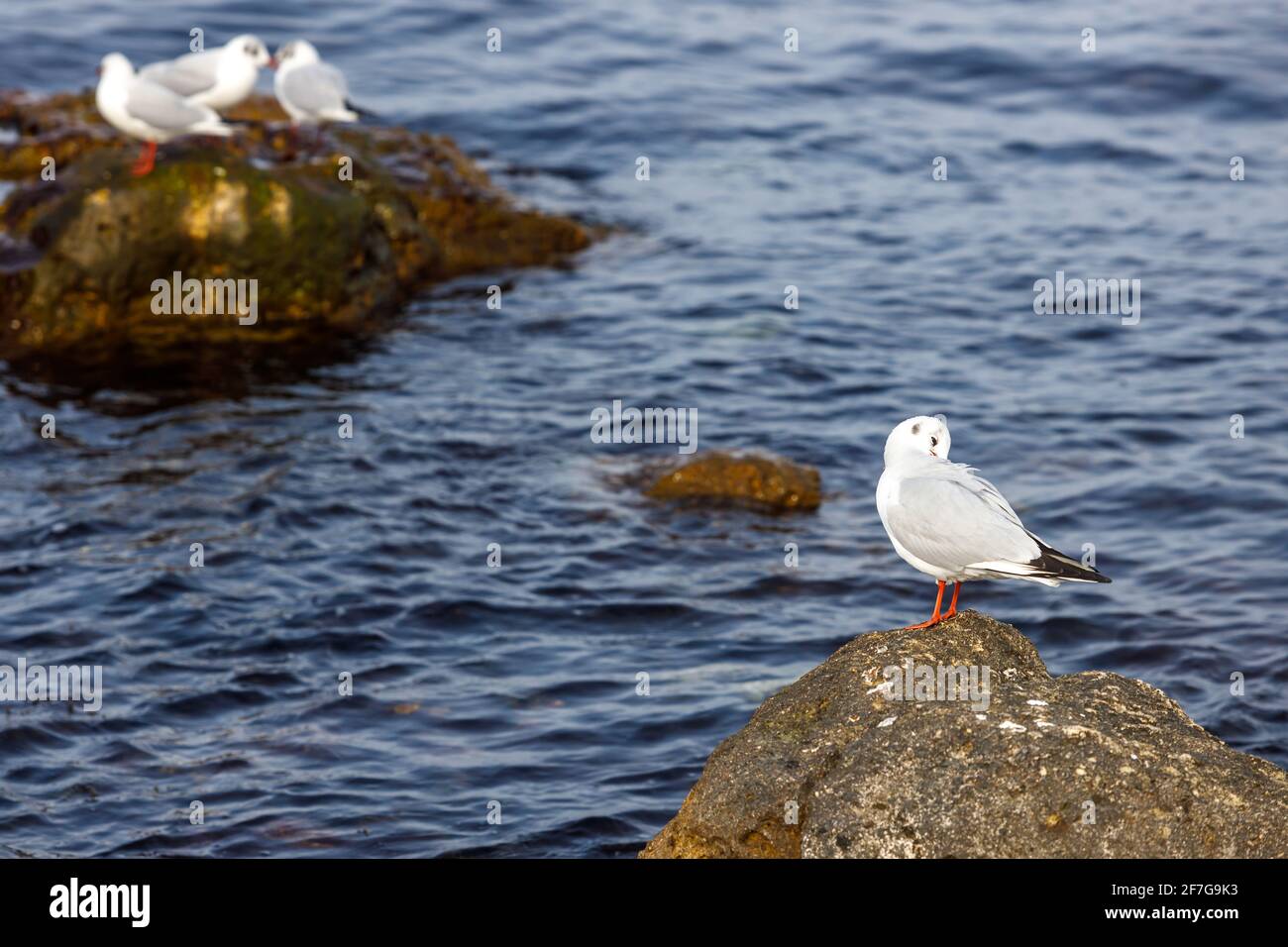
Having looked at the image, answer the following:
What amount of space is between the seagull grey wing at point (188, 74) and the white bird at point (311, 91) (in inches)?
63.4

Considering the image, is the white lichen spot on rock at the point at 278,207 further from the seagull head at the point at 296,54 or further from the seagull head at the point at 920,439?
the seagull head at the point at 920,439

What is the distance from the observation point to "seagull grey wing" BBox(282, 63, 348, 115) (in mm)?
17781

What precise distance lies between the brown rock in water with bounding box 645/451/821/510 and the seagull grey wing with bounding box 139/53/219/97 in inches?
257

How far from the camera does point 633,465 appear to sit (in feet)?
44.7

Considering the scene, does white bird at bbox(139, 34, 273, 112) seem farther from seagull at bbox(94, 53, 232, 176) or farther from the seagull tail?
the seagull tail

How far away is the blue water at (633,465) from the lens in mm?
9586

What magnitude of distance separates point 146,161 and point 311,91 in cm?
294

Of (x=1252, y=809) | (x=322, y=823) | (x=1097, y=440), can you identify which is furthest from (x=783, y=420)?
(x=1252, y=809)

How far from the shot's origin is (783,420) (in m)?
Answer: 14.7
